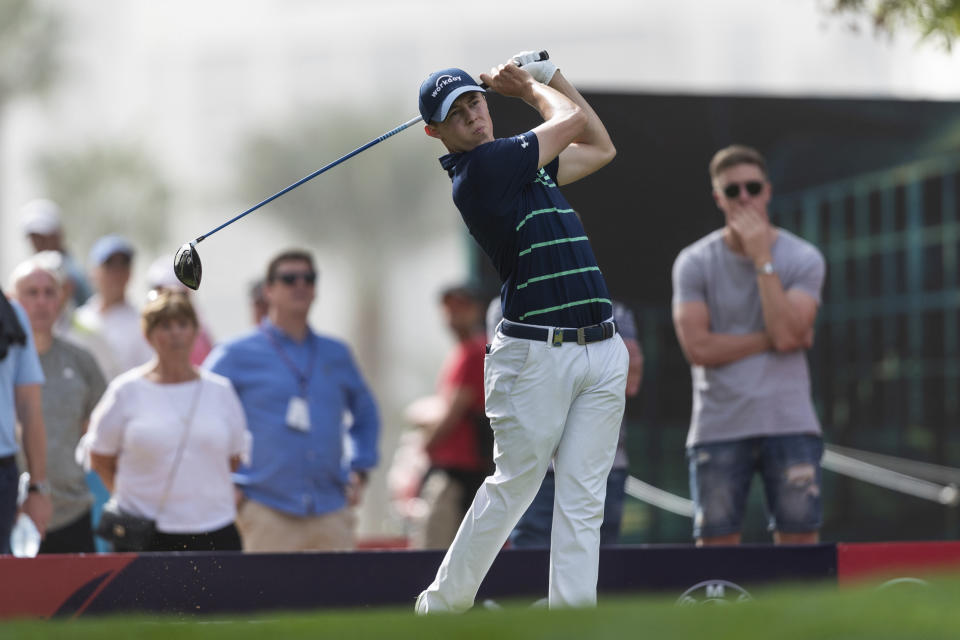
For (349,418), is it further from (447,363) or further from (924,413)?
(924,413)

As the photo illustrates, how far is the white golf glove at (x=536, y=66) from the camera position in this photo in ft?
18.0

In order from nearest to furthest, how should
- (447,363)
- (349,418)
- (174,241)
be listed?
(349,418), (447,363), (174,241)

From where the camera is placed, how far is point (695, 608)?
317 centimetres

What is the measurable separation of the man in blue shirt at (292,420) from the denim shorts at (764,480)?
1862mm

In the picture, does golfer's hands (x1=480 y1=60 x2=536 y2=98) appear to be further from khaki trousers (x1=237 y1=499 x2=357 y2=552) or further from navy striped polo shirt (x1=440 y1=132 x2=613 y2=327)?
khaki trousers (x1=237 y1=499 x2=357 y2=552)

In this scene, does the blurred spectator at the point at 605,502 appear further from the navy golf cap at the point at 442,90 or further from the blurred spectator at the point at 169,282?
the blurred spectator at the point at 169,282

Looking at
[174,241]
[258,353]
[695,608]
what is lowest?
[695,608]

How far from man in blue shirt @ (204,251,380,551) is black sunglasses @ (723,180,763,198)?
7.05ft

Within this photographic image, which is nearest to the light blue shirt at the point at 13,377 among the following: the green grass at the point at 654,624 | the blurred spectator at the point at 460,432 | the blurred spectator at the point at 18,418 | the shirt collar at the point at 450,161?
the blurred spectator at the point at 18,418

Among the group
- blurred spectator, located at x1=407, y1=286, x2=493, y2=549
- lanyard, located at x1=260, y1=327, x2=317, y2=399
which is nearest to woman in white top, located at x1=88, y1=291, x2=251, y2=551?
lanyard, located at x1=260, y1=327, x2=317, y2=399

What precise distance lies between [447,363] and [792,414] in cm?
365

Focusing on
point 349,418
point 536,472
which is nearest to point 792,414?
point 536,472

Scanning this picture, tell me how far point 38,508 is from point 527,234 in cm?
266

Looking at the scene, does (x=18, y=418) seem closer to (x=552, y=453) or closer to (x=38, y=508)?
(x=38, y=508)
